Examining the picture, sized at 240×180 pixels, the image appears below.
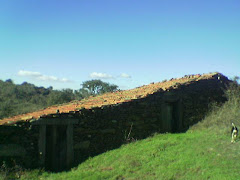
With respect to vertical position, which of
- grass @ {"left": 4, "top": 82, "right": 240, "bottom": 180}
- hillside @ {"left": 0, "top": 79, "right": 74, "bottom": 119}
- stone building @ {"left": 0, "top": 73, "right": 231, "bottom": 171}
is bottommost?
grass @ {"left": 4, "top": 82, "right": 240, "bottom": 180}

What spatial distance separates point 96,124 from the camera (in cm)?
948

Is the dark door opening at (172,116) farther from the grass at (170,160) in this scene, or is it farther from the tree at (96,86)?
the tree at (96,86)

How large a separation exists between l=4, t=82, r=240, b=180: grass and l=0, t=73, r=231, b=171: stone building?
58 centimetres

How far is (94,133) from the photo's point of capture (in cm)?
944

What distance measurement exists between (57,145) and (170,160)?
3931 mm

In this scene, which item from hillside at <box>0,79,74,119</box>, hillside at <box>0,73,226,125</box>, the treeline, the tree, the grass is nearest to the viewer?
the grass

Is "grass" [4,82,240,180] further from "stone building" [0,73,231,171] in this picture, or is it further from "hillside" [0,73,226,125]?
"hillside" [0,73,226,125]

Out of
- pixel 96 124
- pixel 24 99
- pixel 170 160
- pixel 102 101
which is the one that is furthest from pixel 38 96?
pixel 170 160

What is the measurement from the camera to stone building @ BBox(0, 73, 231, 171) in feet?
26.8

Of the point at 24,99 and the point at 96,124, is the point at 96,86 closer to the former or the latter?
the point at 24,99

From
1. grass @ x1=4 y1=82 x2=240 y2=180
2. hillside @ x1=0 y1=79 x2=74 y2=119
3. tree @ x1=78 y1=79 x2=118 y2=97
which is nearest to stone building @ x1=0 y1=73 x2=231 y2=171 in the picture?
grass @ x1=4 y1=82 x2=240 y2=180

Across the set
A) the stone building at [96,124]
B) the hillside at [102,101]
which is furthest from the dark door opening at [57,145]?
the hillside at [102,101]

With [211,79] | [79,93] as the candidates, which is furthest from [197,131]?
[79,93]

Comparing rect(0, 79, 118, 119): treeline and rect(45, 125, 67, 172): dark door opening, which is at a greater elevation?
rect(0, 79, 118, 119): treeline
